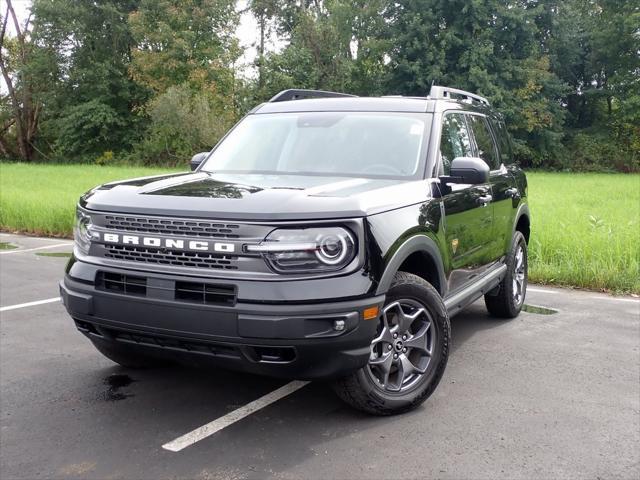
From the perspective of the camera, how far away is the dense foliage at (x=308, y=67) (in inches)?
1652

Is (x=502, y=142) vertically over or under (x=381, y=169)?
over

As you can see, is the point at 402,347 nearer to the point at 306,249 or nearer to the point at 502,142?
the point at 306,249

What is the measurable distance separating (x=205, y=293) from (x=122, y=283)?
521 mm

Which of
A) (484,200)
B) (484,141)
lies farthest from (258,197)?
(484,141)

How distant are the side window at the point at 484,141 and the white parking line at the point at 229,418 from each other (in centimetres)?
259

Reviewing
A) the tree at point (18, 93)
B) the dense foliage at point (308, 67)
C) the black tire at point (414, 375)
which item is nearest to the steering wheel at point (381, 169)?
the black tire at point (414, 375)

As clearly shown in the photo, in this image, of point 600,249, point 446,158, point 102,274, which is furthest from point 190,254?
point 600,249

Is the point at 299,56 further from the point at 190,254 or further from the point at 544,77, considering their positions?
the point at 190,254

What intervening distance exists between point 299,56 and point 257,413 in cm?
4180

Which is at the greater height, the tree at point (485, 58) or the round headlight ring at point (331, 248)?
the tree at point (485, 58)

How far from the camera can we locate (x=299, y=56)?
4347 centimetres

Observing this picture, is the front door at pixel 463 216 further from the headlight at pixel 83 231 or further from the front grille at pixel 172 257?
the headlight at pixel 83 231

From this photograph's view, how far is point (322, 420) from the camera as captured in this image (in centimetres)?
378

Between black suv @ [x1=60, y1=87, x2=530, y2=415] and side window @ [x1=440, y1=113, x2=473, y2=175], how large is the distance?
0.04 meters
